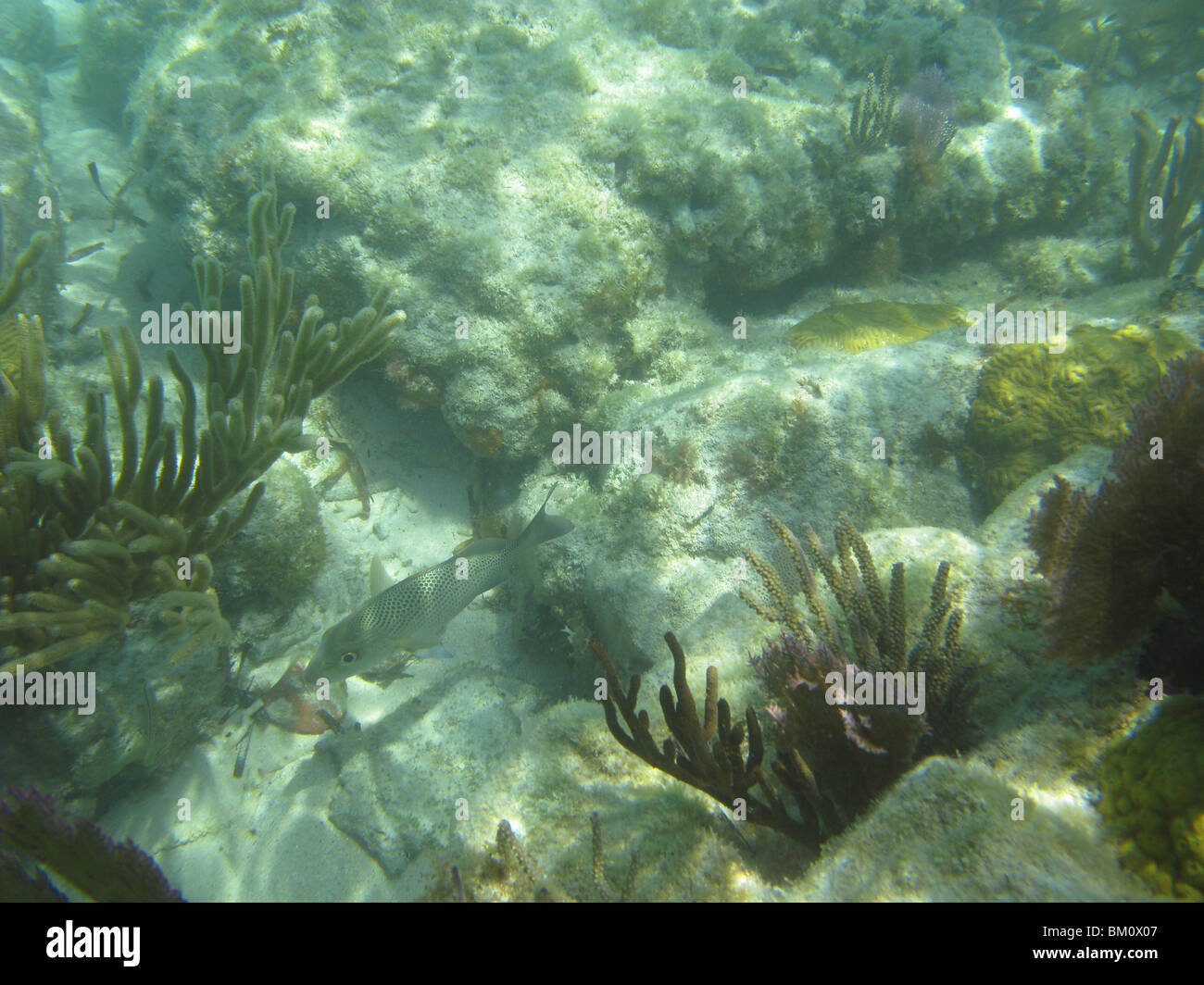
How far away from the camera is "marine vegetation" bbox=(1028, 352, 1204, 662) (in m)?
1.83

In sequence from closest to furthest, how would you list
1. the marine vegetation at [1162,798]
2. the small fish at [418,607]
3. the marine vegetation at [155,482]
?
the marine vegetation at [1162,798], the marine vegetation at [155,482], the small fish at [418,607]

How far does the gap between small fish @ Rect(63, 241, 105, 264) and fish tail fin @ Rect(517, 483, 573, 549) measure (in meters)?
6.57

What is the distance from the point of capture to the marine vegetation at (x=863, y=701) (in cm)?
207

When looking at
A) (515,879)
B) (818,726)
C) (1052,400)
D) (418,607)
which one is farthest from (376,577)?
(1052,400)

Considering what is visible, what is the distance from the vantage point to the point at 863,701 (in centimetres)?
213

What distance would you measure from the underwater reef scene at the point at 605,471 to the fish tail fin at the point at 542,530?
20 mm

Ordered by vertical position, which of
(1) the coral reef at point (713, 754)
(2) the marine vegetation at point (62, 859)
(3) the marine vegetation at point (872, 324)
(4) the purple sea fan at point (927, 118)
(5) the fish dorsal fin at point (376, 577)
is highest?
(4) the purple sea fan at point (927, 118)

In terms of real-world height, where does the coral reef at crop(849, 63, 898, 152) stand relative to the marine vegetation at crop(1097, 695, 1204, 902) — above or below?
above

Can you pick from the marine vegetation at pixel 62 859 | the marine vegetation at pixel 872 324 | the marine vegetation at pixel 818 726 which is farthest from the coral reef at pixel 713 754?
the marine vegetation at pixel 872 324

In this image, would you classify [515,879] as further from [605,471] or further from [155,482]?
[155,482]

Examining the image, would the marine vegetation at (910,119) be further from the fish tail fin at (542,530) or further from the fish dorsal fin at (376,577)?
the fish dorsal fin at (376,577)

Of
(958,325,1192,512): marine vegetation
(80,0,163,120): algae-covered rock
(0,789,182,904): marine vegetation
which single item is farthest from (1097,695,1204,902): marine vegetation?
(80,0,163,120): algae-covered rock

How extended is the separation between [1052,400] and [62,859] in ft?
20.7

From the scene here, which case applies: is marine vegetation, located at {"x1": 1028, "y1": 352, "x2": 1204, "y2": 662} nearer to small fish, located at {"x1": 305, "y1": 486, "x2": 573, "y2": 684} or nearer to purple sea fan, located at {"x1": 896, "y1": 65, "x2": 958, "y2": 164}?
small fish, located at {"x1": 305, "y1": 486, "x2": 573, "y2": 684}
